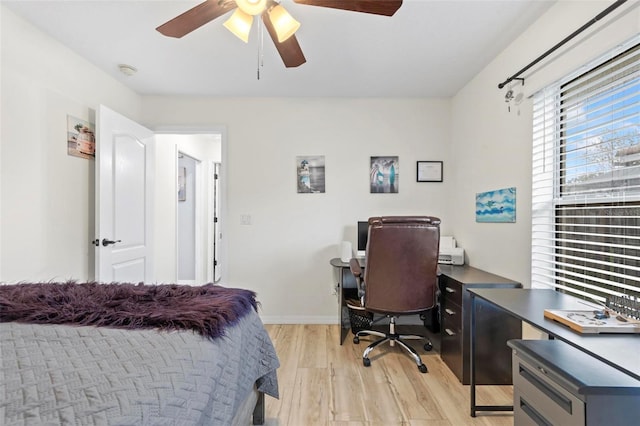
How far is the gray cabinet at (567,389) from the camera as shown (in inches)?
41.2

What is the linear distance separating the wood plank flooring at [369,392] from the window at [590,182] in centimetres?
90

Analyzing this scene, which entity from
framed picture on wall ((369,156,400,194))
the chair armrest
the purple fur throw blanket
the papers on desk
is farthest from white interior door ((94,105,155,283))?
the papers on desk

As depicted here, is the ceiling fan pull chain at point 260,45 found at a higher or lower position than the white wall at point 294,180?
higher

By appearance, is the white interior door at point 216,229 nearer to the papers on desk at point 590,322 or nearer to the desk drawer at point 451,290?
the desk drawer at point 451,290

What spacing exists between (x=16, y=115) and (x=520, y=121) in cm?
329

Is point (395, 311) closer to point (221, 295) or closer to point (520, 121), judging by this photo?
point (221, 295)

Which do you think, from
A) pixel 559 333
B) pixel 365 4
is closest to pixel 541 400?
pixel 559 333

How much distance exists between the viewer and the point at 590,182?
1.69 metres

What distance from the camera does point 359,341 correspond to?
9.51 ft

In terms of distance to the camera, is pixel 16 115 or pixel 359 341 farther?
pixel 359 341

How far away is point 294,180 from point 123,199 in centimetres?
160

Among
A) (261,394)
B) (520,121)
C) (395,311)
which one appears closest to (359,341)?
(395,311)

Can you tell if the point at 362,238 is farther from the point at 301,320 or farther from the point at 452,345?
the point at 452,345

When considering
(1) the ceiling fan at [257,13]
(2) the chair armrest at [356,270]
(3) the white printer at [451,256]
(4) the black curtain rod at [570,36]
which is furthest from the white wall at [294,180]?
(1) the ceiling fan at [257,13]
